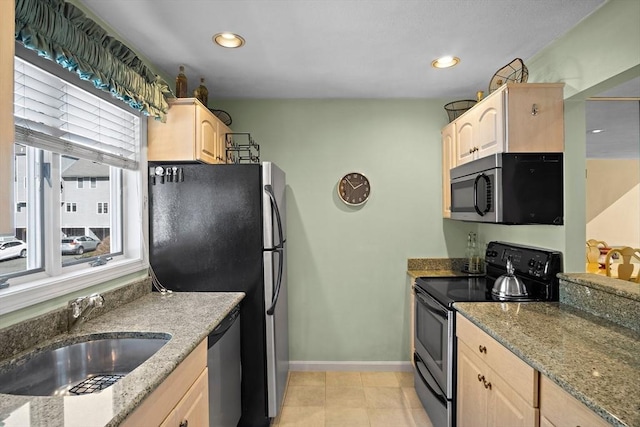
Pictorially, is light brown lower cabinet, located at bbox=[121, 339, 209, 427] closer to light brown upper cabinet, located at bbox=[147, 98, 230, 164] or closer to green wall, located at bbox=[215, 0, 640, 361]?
light brown upper cabinet, located at bbox=[147, 98, 230, 164]

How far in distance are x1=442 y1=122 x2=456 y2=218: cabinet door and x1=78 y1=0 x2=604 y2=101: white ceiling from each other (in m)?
0.38

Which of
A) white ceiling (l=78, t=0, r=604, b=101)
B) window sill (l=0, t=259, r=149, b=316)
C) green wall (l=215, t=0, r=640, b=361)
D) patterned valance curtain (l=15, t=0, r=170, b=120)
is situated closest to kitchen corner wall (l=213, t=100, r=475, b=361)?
green wall (l=215, t=0, r=640, b=361)

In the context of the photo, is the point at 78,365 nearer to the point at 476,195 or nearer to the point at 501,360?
the point at 501,360

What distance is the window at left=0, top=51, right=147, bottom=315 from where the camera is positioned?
139cm

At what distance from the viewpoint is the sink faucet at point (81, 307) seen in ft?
4.85

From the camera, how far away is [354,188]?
3023mm

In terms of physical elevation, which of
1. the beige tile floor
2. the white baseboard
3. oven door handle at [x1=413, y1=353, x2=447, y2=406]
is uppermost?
oven door handle at [x1=413, y1=353, x2=447, y2=406]

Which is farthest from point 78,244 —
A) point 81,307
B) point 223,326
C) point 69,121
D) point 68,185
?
point 223,326

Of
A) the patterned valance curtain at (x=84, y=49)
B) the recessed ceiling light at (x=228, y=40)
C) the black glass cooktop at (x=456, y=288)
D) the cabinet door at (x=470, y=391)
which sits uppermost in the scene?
the recessed ceiling light at (x=228, y=40)

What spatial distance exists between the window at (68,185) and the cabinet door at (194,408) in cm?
71

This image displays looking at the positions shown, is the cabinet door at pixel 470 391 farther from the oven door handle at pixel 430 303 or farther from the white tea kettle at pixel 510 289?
the white tea kettle at pixel 510 289

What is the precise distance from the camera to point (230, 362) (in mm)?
1938

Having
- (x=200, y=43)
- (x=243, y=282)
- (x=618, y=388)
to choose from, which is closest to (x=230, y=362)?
(x=243, y=282)

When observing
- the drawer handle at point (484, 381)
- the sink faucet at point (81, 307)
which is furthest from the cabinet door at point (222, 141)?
the drawer handle at point (484, 381)
